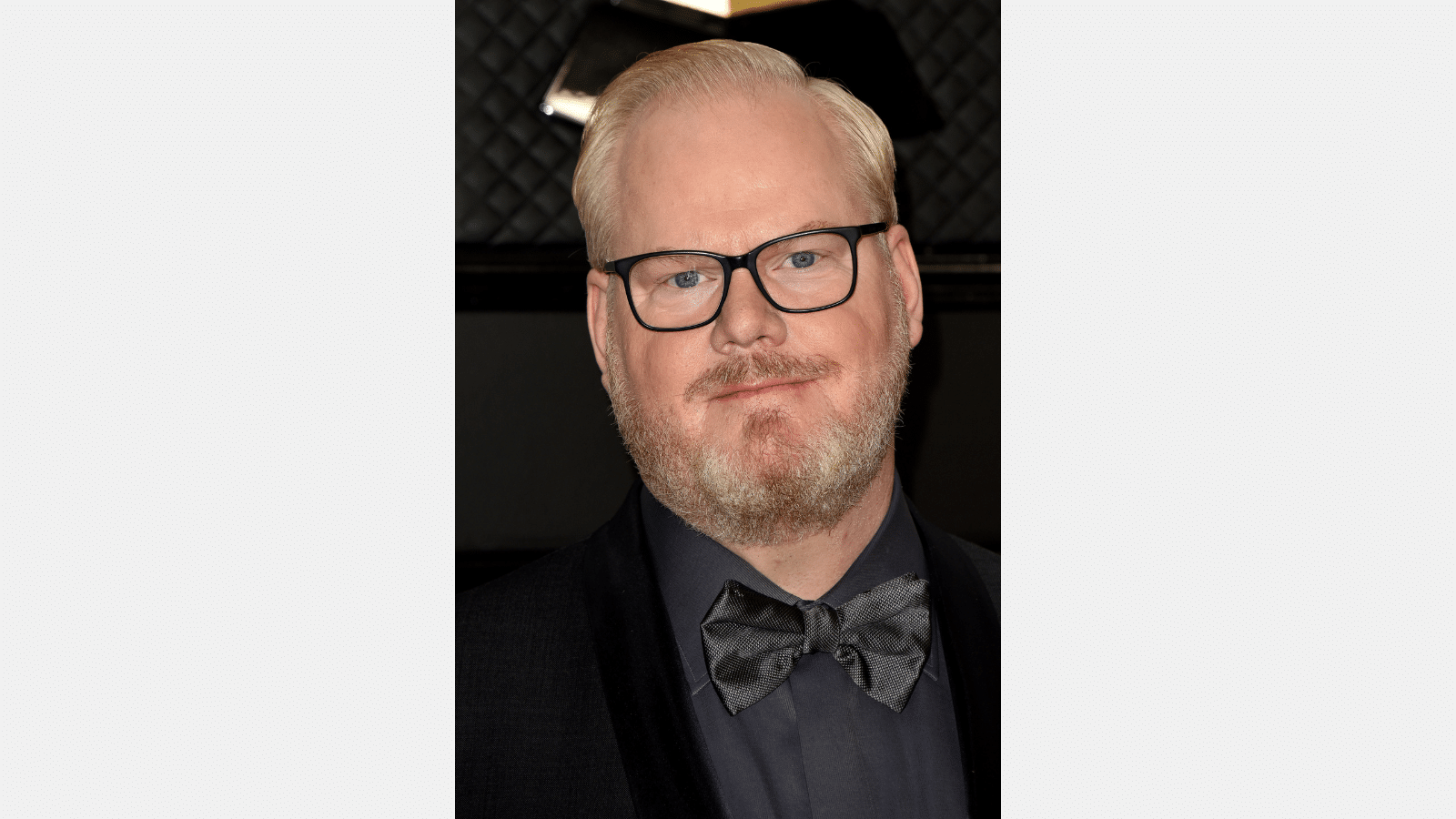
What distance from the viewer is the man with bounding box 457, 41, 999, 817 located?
129 centimetres

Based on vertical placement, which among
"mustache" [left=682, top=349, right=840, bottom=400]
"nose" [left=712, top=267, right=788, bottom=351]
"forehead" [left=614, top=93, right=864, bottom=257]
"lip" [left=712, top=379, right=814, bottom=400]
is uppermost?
"forehead" [left=614, top=93, right=864, bottom=257]

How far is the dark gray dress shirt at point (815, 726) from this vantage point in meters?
1.31

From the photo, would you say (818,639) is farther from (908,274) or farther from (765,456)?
(908,274)

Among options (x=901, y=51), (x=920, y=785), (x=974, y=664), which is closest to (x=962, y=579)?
(x=974, y=664)

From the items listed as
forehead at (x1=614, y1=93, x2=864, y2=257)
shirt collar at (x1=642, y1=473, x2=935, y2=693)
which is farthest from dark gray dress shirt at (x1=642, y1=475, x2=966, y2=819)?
forehead at (x1=614, y1=93, x2=864, y2=257)

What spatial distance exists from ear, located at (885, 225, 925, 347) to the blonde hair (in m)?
0.03

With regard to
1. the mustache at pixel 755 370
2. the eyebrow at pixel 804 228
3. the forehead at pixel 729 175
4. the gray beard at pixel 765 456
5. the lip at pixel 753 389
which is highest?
the forehead at pixel 729 175

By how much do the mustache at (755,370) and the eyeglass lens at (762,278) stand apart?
62mm

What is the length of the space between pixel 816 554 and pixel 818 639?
0.11 metres

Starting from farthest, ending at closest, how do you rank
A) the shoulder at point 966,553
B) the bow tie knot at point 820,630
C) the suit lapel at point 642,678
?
the shoulder at point 966,553 → the bow tie knot at point 820,630 → the suit lapel at point 642,678

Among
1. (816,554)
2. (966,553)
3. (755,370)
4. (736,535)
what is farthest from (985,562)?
(755,370)

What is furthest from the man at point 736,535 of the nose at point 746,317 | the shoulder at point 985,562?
the shoulder at point 985,562

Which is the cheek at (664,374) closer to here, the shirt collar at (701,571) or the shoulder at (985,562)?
the shirt collar at (701,571)

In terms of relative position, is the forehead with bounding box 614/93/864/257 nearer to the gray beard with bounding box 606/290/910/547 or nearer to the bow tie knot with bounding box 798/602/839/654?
the gray beard with bounding box 606/290/910/547
